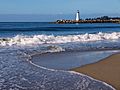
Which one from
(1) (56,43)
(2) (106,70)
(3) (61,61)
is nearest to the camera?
(2) (106,70)

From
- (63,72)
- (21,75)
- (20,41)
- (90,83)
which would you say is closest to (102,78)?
(90,83)

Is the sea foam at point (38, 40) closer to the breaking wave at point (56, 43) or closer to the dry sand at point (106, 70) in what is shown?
the breaking wave at point (56, 43)

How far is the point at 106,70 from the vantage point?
992cm

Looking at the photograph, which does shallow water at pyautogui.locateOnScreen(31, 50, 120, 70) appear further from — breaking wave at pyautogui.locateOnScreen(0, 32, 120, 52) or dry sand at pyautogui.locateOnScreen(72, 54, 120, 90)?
breaking wave at pyautogui.locateOnScreen(0, 32, 120, 52)

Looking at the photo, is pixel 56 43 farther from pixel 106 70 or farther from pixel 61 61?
pixel 106 70

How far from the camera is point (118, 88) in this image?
7.68m

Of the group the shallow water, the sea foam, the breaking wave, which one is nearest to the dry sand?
the shallow water

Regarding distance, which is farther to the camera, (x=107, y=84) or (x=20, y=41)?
(x=20, y=41)

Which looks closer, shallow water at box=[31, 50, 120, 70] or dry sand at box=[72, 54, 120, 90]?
dry sand at box=[72, 54, 120, 90]

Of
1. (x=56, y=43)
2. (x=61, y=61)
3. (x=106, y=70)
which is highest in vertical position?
(x=106, y=70)

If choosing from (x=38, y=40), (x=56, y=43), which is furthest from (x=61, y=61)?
(x=38, y=40)

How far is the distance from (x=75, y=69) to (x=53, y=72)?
0.84 metres

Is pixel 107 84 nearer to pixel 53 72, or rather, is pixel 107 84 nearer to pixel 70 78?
pixel 70 78

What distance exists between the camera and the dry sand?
335 inches
